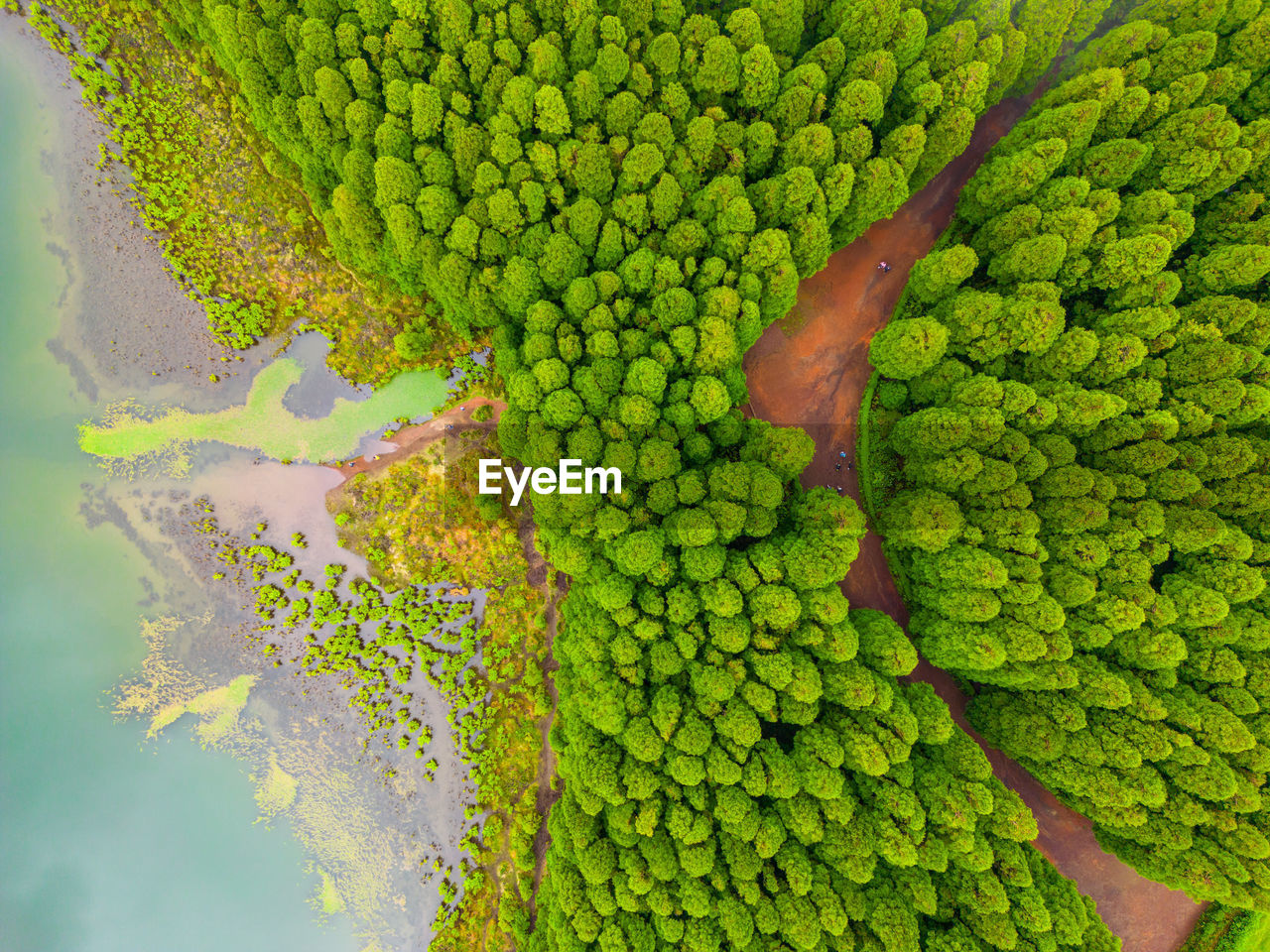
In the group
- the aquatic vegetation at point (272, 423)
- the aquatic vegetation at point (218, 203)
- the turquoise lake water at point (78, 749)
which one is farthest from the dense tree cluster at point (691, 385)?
the turquoise lake water at point (78, 749)

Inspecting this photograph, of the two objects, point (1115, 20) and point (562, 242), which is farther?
point (1115, 20)

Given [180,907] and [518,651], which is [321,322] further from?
[180,907]

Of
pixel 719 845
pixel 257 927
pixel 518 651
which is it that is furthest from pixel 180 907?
pixel 719 845

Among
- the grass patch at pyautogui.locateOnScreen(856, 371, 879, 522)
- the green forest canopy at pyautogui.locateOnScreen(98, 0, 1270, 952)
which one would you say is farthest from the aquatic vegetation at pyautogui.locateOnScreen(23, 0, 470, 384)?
the grass patch at pyautogui.locateOnScreen(856, 371, 879, 522)

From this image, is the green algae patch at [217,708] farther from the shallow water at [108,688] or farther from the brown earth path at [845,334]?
the brown earth path at [845,334]

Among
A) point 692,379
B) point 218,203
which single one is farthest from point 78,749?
point 692,379

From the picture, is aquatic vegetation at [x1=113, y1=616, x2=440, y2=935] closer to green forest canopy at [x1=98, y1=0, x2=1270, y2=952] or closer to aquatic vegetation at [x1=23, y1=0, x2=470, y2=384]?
green forest canopy at [x1=98, y1=0, x2=1270, y2=952]
